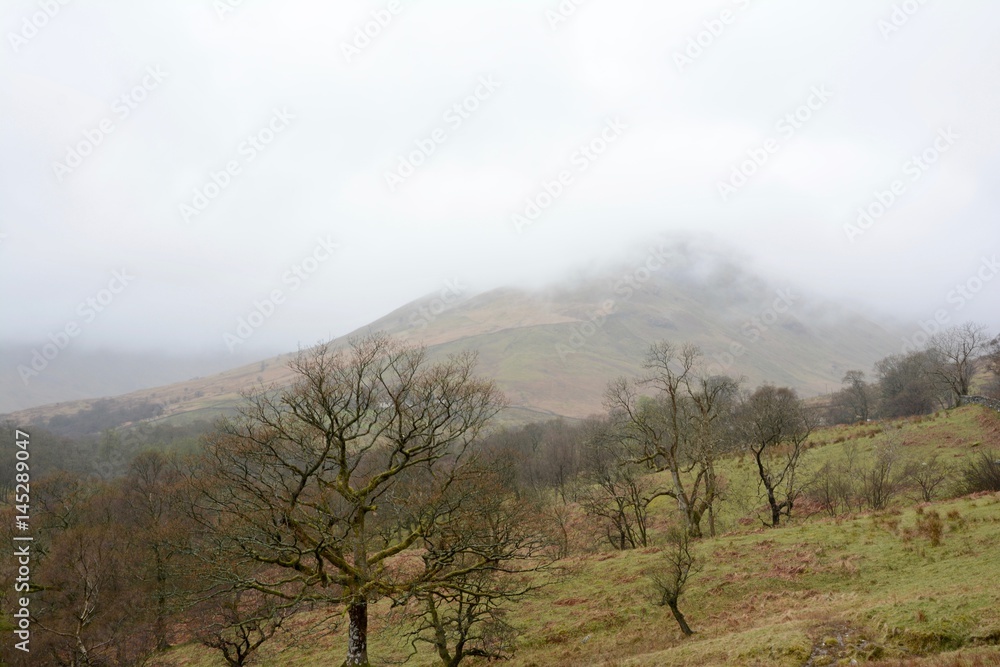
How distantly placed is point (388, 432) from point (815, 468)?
1613 inches

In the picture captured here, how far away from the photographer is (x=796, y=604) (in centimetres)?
2195

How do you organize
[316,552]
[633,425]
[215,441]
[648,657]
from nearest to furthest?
[648,657], [316,552], [215,441], [633,425]

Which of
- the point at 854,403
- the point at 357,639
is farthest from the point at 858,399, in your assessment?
the point at 357,639

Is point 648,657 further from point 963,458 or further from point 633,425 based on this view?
point 963,458

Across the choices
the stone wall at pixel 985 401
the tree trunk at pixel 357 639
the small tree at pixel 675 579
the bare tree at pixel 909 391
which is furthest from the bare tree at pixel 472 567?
the bare tree at pixel 909 391

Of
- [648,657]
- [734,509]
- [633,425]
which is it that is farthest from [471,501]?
[734,509]

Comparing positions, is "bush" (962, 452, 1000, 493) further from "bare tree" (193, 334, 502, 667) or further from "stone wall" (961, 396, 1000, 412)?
"bare tree" (193, 334, 502, 667)

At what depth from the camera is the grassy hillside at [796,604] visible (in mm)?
14773

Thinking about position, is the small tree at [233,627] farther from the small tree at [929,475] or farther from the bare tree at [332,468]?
the small tree at [929,475]

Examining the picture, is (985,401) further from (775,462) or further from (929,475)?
(775,462)

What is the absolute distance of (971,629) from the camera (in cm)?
1393

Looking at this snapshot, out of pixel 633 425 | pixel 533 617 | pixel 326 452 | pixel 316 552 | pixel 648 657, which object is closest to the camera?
pixel 648 657

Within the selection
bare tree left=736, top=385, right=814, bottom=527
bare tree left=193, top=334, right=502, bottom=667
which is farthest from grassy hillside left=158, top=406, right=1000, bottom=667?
bare tree left=193, top=334, right=502, bottom=667

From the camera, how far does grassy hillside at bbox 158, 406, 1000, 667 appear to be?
14.8m
